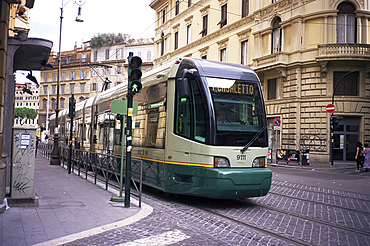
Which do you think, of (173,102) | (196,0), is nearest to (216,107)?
(173,102)

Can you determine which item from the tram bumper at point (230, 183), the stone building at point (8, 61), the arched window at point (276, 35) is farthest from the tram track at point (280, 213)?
the arched window at point (276, 35)

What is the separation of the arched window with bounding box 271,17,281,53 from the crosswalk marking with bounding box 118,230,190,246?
2441 cm

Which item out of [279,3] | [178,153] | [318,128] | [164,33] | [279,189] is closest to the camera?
[178,153]

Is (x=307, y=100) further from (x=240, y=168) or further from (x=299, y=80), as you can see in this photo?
(x=240, y=168)

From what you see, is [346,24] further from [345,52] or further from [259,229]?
[259,229]

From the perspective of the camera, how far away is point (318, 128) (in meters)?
26.1

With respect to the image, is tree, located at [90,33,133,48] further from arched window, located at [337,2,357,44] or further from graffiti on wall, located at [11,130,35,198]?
graffiti on wall, located at [11,130,35,198]

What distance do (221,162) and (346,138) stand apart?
2053 cm

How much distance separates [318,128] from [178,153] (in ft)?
64.1

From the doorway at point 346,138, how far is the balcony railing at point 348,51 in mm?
4074

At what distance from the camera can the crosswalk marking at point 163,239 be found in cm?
561

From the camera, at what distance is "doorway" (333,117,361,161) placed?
25938 millimetres

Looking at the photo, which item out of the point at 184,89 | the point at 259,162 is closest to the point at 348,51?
the point at 259,162

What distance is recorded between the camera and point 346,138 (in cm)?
2617
